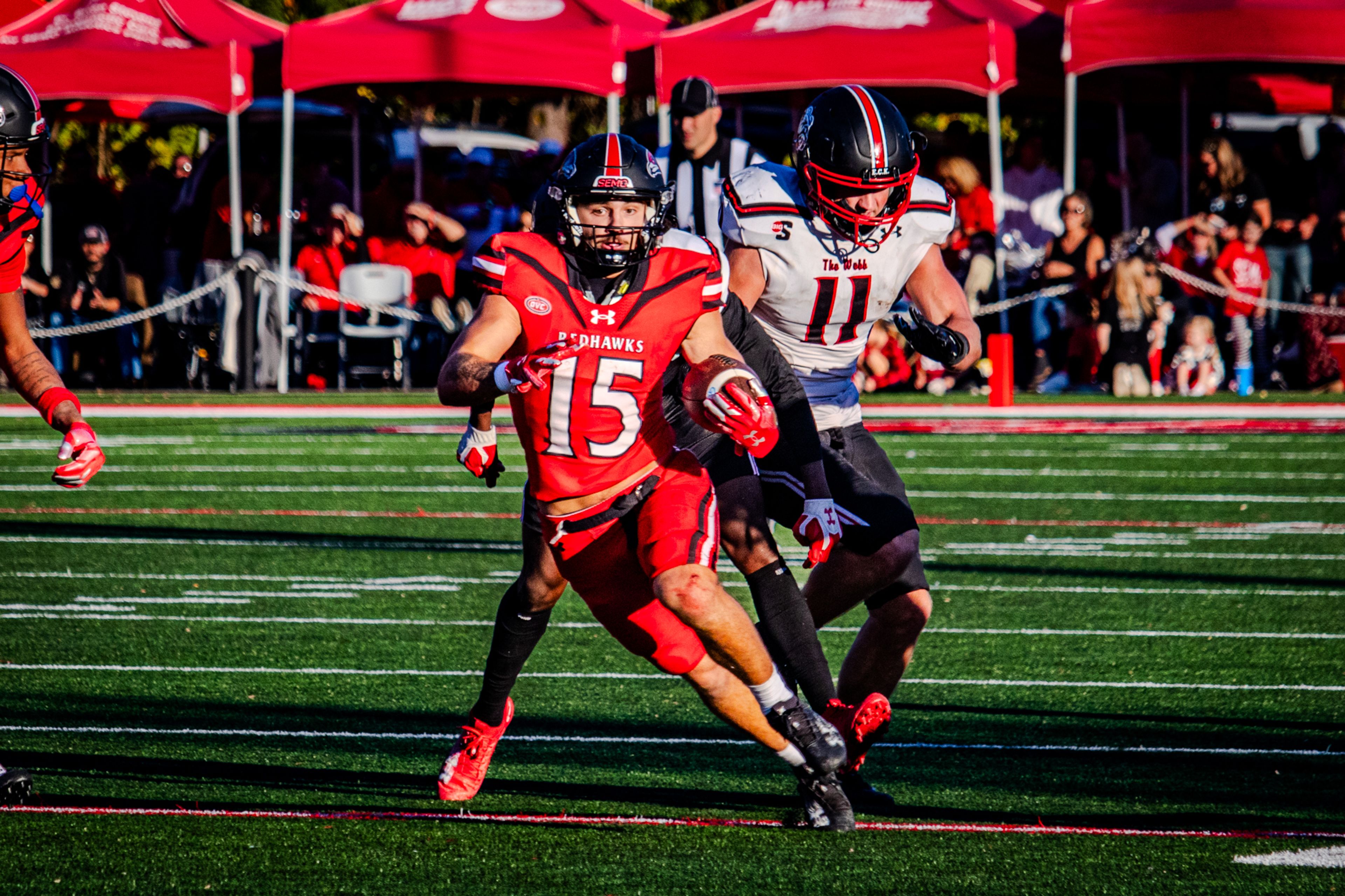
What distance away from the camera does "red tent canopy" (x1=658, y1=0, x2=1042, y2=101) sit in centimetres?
1581

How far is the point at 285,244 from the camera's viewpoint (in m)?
16.6

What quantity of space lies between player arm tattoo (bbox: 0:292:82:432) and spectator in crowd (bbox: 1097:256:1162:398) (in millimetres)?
11896

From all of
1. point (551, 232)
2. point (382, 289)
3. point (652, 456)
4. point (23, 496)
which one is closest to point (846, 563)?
point (652, 456)

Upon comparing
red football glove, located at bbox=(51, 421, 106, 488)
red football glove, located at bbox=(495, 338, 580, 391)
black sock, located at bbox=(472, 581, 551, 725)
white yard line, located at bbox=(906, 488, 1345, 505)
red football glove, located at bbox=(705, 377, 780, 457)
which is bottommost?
black sock, located at bbox=(472, 581, 551, 725)

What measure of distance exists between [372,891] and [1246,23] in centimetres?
1413

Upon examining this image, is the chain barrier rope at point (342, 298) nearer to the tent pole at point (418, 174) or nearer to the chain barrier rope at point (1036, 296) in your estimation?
the tent pole at point (418, 174)

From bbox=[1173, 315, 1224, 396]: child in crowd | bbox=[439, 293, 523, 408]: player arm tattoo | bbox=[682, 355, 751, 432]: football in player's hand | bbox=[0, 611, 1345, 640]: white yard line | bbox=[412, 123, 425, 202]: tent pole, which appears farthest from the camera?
bbox=[412, 123, 425, 202]: tent pole

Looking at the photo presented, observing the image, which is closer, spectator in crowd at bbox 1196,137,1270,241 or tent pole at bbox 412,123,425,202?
spectator in crowd at bbox 1196,137,1270,241

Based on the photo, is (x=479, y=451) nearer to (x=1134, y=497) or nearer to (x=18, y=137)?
(x=18, y=137)

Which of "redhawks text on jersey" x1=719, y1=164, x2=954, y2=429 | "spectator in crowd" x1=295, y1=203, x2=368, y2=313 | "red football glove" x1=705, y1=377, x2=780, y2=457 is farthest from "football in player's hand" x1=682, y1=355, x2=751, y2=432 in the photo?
"spectator in crowd" x1=295, y1=203, x2=368, y2=313

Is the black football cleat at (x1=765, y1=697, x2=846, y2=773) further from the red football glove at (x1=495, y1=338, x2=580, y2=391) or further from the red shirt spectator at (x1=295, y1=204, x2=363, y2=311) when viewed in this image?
the red shirt spectator at (x1=295, y1=204, x2=363, y2=311)

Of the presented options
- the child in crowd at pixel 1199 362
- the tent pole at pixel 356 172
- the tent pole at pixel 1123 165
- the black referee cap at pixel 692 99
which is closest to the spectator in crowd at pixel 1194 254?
the child in crowd at pixel 1199 362

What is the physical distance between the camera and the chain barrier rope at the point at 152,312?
16375 millimetres

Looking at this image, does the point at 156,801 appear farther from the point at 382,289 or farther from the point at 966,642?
the point at 382,289
